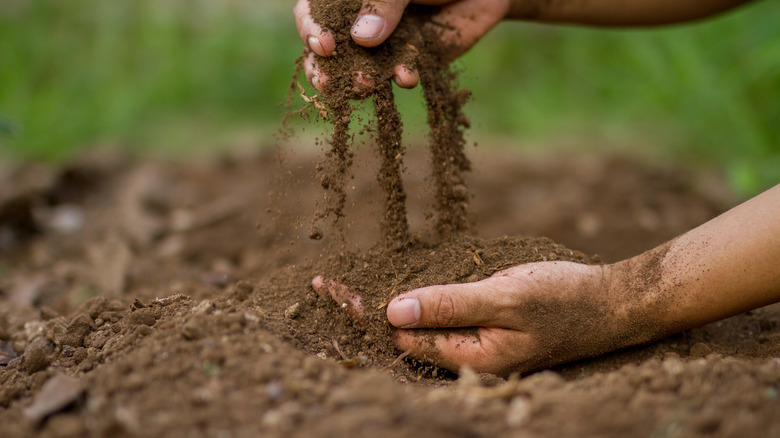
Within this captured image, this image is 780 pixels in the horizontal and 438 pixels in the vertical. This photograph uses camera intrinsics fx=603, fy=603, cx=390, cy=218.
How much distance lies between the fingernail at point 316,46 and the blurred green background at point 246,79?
2798 mm

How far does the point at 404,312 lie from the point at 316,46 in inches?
33.9

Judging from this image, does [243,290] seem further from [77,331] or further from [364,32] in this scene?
[364,32]

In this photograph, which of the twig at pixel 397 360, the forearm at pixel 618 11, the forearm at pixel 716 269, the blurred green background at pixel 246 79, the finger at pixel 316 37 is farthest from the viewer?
the blurred green background at pixel 246 79

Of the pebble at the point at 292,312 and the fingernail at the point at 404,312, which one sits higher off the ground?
the fingernail at the point at 404,312

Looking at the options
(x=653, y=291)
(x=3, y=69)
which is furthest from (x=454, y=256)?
(x=3, y=69)

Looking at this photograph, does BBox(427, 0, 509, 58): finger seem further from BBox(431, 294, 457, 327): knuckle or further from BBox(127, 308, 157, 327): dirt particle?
BBox(127, 308, 157, 327): dirt particle

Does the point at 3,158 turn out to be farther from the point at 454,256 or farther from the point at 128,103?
the point at 454,256

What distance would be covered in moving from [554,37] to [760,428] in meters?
4.52

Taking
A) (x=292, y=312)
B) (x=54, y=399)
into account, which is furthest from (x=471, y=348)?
(x=54, y=399)

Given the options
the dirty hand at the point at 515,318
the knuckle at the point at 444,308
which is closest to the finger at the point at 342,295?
the dirty hand at the point at 515,318

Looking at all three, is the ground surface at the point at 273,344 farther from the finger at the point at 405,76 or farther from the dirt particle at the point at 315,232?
the finger at the point at 405,76

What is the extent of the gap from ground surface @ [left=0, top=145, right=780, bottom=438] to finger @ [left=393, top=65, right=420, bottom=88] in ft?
1.57

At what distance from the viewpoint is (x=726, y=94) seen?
393 cm

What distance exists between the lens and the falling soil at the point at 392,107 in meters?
1.89
